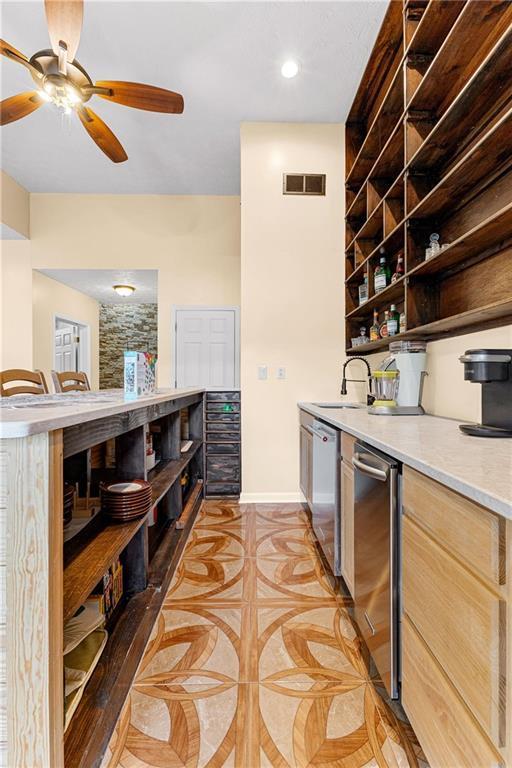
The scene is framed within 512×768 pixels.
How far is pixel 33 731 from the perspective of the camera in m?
0.79

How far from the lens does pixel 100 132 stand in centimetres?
252

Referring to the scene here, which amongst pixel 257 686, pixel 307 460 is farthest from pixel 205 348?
pixel 257 686

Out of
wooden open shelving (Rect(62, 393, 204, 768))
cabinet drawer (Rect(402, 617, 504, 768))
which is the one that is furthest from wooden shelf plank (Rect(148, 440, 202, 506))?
cabinet drawer (Rect(402, 617, 504, 768))

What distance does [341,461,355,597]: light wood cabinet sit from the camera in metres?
1.51

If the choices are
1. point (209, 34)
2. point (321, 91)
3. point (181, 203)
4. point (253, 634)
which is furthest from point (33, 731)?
point (181, 203)

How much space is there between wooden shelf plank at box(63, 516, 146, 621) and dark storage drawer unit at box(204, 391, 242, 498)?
188cm

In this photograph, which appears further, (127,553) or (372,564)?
(127,553)

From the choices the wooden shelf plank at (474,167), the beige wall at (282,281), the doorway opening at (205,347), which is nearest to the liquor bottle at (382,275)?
the wooden shelf plank at (474,167)

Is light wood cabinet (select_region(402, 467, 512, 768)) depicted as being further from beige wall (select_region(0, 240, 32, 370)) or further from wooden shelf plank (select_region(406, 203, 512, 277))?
beige wall (select_region(0, 240, 32, 370))

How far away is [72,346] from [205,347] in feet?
8.56

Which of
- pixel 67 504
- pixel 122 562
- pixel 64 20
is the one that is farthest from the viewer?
pixel 64 20

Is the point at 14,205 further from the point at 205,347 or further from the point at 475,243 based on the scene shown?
the point at 475,243

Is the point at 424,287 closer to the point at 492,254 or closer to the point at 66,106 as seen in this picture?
the point at 492,254

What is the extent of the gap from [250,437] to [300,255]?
5.43 feet
